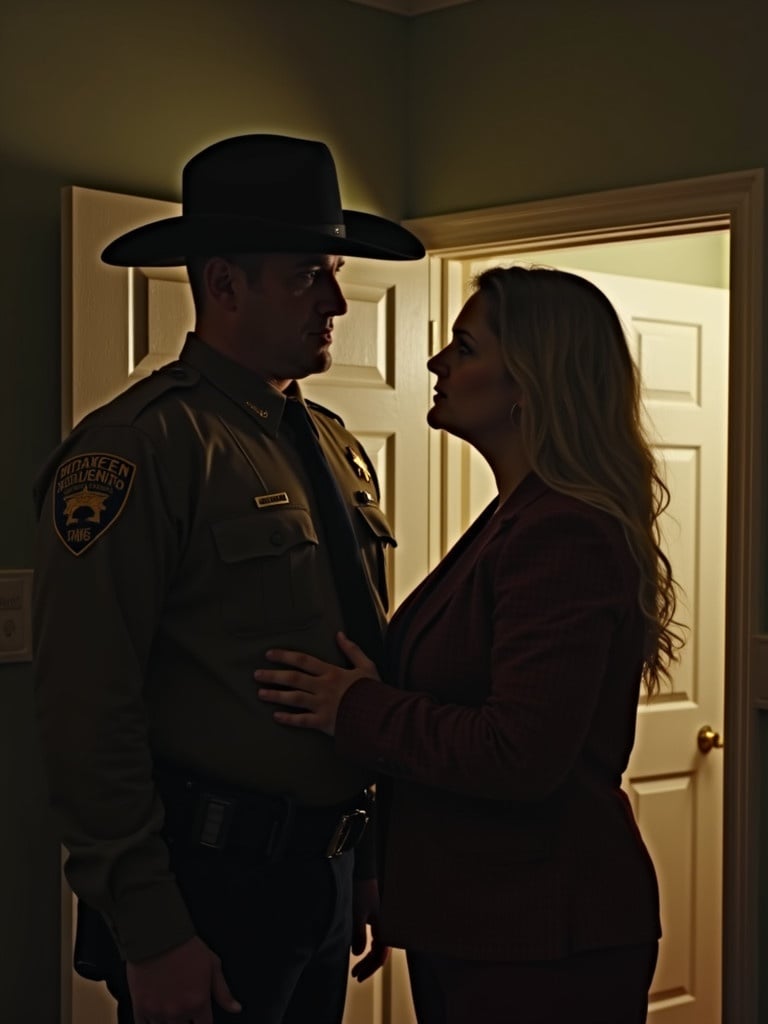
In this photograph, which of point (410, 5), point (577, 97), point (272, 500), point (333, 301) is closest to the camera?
point (272, 500)

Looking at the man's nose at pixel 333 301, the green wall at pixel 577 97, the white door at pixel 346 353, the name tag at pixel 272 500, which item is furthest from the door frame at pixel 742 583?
the name tag at pixel 272 500

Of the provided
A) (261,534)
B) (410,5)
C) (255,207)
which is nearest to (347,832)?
(261,534)

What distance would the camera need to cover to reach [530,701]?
186cm

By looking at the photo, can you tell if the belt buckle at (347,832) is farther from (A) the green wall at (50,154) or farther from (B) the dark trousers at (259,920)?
(A) the green wall at (50,154)

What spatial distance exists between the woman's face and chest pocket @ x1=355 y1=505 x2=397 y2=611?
0.85ft

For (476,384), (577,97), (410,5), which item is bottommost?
(476,384)

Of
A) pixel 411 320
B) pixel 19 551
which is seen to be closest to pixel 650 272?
pixel 411 320

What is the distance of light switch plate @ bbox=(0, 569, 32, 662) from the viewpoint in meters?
2.71

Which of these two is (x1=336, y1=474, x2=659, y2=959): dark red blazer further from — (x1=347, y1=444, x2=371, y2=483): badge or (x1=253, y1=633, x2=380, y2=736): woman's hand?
(x1=347, y1=444, x2=371, y2=483): badge

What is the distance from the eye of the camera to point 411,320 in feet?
10.9

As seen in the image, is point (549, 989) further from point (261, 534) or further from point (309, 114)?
point (309, 114)

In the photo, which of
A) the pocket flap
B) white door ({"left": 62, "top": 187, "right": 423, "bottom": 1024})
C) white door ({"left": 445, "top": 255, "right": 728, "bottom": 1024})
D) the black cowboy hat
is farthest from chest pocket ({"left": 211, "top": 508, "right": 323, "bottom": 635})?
white door ({"left": 445, "top": 255, "right": 728, "bottom": 1024})

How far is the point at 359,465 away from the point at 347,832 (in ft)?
2.13

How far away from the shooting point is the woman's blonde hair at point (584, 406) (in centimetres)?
197
